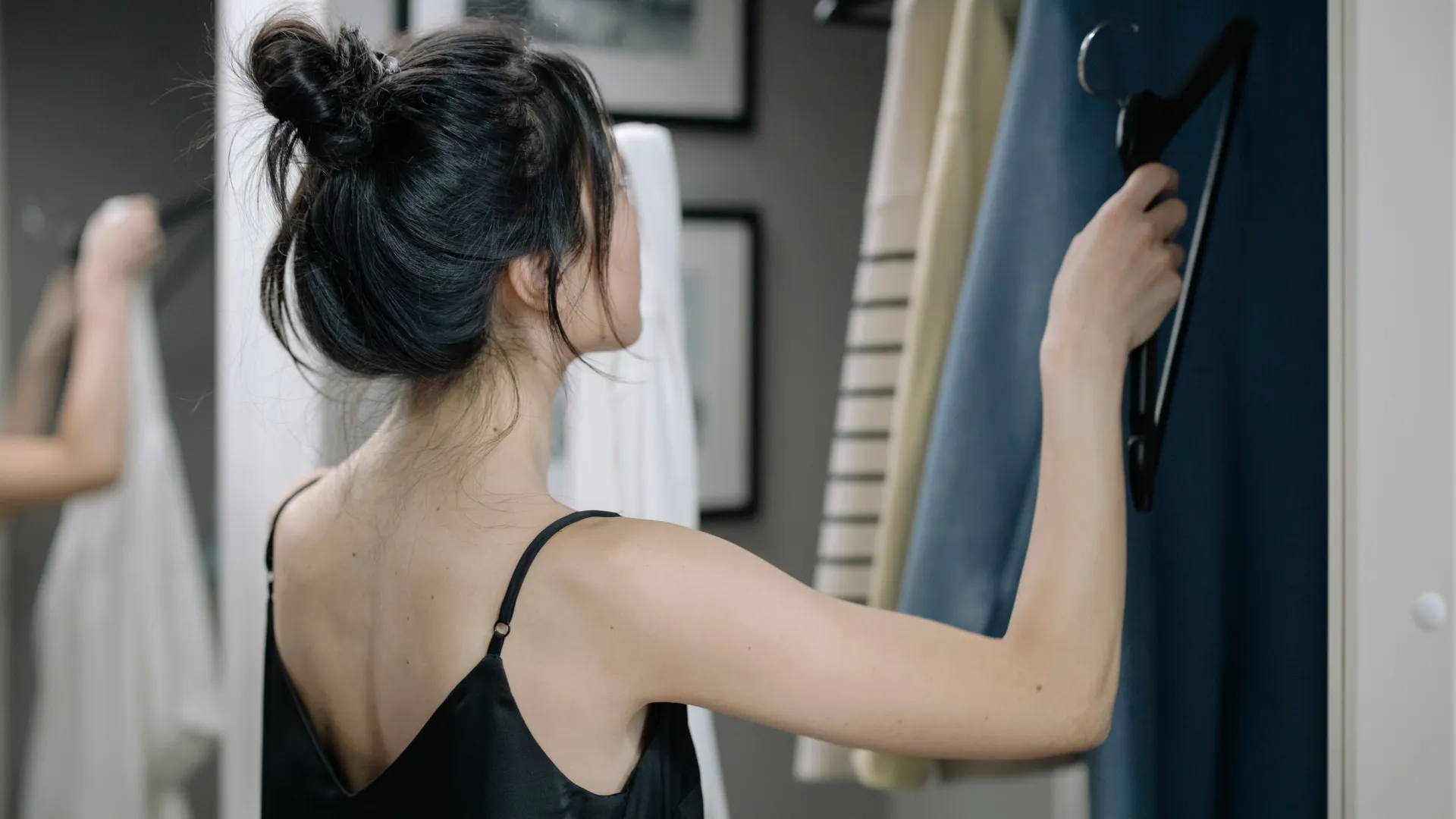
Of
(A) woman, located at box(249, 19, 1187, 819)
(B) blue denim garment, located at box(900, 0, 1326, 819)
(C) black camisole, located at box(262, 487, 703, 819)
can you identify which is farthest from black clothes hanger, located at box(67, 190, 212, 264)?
Answer: (B) blue denim garment, located at box(900, 0, 1326, 819)

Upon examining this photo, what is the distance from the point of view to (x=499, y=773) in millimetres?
620

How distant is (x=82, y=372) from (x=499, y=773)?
544 mm

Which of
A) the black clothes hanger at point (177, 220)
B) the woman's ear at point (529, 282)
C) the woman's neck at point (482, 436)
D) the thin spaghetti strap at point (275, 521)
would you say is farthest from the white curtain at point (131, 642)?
the woman's ear at point (529, 282)

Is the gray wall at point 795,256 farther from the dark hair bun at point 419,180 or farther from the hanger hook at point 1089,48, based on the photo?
the dark hair bun at point 419,180

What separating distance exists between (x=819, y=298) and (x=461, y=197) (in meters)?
1.15

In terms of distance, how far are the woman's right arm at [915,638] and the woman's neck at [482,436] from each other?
0.10 metres

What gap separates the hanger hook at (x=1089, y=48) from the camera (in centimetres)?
74

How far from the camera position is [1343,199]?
0.62m

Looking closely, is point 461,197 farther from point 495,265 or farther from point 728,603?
point 728,603

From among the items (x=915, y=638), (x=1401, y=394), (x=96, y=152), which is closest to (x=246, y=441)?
(x=96, y=152)

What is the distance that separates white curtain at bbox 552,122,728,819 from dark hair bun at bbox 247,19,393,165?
369 millimetres

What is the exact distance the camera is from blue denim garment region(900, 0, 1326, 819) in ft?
2.66

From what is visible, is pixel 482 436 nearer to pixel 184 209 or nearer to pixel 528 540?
pixel 528 540

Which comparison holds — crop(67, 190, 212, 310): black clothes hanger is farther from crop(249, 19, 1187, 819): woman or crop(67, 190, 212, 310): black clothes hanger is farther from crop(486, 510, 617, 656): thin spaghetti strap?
crop(486, 510, 617, 656): thin spaghetti strap
